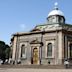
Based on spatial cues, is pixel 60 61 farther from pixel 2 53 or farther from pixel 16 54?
pixel 2 53

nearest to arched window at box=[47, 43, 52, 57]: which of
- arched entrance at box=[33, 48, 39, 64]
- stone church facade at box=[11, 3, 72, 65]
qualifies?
stone church facade at box=[11, 3, 72, 65]

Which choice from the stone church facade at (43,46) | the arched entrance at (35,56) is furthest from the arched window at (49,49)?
the arched entrance at (35,56)

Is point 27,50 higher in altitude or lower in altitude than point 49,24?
Answer: lower

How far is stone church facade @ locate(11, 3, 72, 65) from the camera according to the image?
122 feet

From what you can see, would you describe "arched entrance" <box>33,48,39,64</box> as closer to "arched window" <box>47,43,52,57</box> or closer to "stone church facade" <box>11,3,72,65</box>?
"stone church facade" <box>11,3,72,65</box>

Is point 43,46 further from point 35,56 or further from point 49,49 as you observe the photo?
point 35,56

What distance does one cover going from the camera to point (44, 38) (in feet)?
129

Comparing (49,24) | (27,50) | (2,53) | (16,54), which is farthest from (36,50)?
(2,53)

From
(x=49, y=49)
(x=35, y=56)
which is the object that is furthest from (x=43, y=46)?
(x=35, y=56)

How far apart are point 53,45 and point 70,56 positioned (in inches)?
140

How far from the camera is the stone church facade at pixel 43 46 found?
37250mm

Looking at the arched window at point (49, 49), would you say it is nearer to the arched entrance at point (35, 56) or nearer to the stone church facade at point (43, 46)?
the stone church facade at point (43, 46)

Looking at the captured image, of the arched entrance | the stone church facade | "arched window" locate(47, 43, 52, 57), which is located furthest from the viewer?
the arched entrance

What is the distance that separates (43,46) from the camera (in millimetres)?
39219
